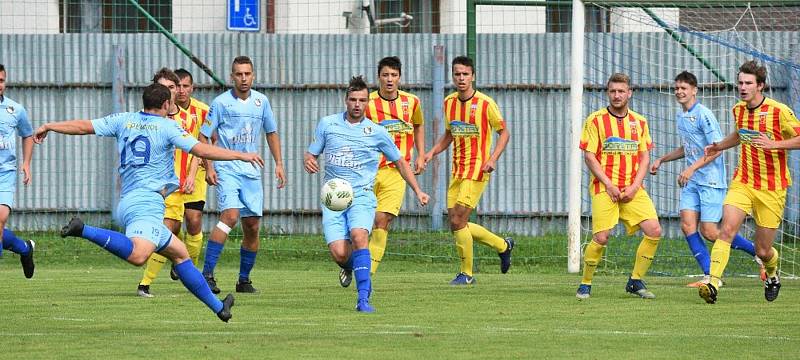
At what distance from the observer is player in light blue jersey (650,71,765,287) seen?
1412 centimetres

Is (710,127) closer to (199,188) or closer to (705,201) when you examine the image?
(705,201)

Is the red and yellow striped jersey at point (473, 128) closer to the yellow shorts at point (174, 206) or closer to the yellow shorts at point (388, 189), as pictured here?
the yellow shorts at point (388, 189)

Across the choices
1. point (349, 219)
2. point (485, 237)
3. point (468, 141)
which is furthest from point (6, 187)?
point (485, 237)

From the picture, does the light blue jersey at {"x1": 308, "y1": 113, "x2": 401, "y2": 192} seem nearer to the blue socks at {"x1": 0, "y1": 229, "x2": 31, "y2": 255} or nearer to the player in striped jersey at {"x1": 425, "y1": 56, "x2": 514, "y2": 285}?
the player in striped jersey at {"x1": 425, "y1": 56, "x2": 514, "y2": 285}

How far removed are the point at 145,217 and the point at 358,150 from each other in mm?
2334

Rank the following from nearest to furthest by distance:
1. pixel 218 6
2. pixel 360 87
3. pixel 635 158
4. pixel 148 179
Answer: pixel 148 179
pixel 360 87
pixel 635 158
pixel 218 6

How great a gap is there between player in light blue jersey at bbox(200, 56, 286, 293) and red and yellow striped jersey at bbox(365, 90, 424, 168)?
1.32m

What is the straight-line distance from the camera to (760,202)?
12.2m

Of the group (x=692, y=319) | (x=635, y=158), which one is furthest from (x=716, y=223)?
(x=692, y=319)

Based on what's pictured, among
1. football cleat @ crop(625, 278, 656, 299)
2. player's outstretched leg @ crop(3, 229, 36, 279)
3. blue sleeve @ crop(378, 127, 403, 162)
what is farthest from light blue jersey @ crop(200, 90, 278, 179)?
football cleat @ crop(625, 278, 656, 299)

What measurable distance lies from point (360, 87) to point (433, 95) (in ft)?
22.0

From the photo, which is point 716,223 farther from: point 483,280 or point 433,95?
point 433,95

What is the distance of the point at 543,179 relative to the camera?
1861 centimetres

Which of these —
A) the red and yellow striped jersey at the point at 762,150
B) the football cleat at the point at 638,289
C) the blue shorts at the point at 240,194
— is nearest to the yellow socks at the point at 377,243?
the blue shorts at the point at 240,194
